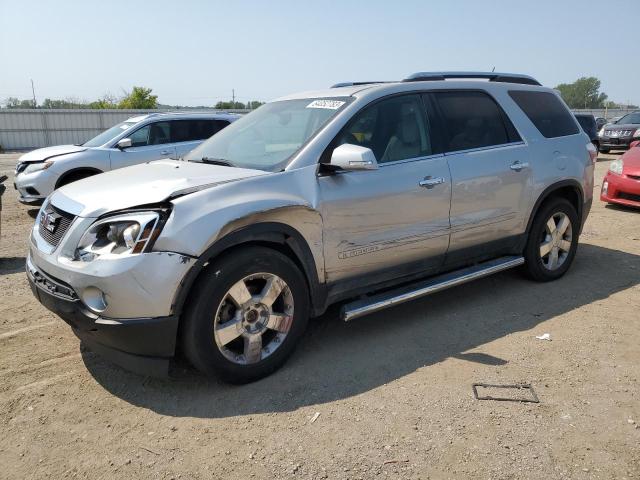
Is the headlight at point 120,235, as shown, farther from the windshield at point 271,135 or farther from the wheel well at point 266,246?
the windshield at point 271,135

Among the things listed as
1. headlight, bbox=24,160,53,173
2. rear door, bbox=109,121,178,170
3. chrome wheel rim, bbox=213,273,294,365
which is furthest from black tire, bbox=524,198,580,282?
headlight, bbox=24,160,53,173

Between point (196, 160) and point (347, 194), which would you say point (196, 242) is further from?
point (196, 160)

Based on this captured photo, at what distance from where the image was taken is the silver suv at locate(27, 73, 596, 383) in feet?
9.59

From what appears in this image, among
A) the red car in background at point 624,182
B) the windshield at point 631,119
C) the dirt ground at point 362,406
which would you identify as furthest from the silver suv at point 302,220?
the windshield at point 631,119

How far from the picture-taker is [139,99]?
4938 centimetres

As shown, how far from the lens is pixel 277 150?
12.2 feet

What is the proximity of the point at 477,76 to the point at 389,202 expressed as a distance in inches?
75.6

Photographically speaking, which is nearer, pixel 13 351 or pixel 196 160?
pixel 13 351

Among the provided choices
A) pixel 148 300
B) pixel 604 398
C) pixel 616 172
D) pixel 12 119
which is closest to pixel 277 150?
pixel 148 300

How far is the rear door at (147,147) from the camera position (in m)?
9.00

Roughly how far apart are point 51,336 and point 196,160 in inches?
67.5

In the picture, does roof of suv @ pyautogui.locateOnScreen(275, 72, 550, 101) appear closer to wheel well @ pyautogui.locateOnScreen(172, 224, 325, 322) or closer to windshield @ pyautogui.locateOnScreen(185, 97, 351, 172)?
windshield @ pyautogui.locateOnScreen(185, 97, 351, 172)

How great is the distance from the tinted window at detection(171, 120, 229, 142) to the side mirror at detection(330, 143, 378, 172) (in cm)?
682

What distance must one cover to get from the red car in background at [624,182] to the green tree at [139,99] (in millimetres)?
45177
